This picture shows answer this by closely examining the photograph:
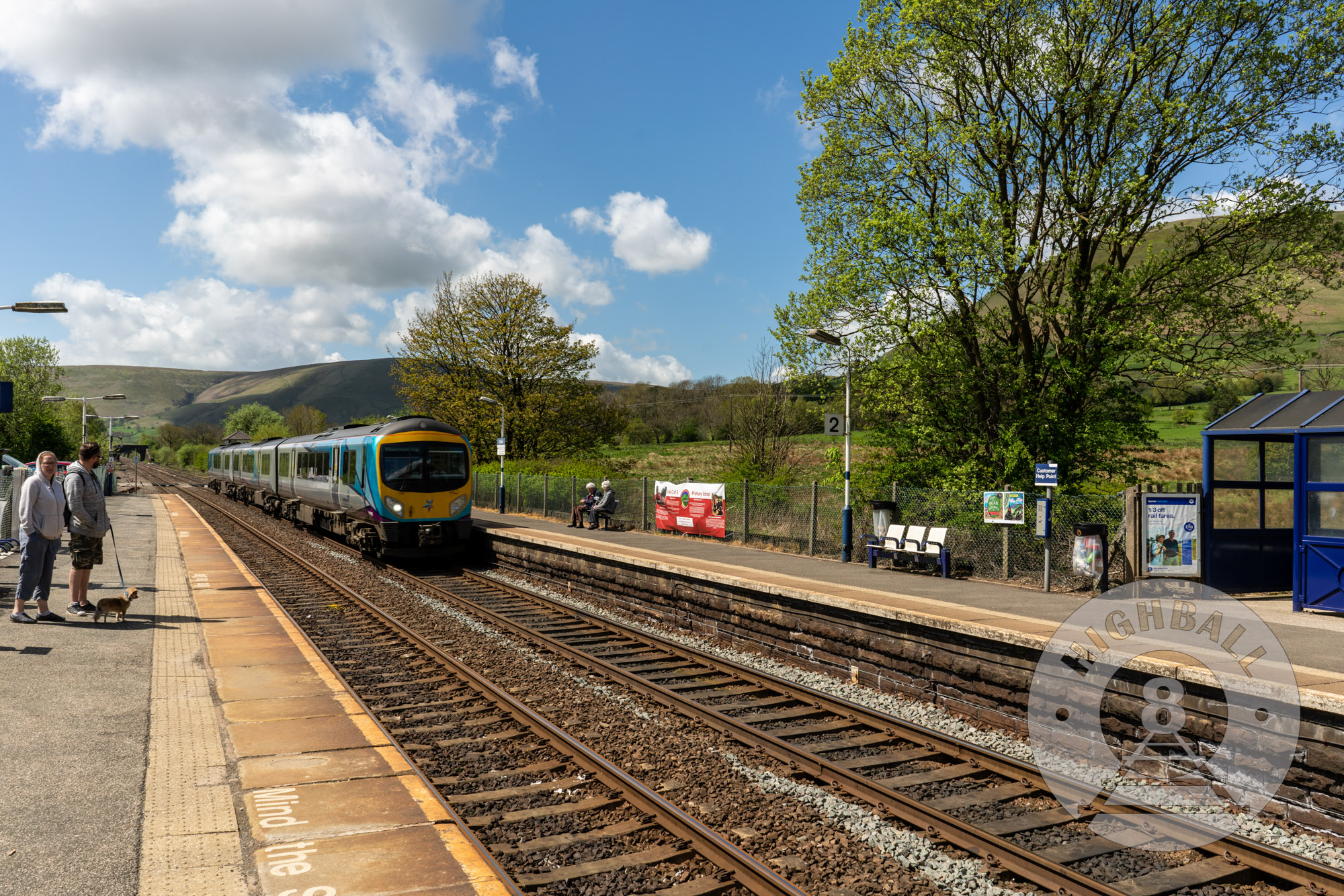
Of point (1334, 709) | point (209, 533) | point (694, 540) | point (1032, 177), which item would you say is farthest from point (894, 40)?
point (209, 533)

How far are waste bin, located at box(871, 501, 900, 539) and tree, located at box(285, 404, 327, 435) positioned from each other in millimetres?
94446

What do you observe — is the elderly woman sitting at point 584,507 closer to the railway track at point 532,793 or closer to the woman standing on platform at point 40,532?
the railway track at point 532,793

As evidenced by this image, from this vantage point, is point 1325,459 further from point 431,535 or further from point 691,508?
point 431,535

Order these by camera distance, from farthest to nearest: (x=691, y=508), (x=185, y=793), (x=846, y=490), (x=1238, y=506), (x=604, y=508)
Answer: (x=604, y=508) → (x=691, y=508) → (x=846, y=490) → (x=1238, y=506) → (x=185, y=793)

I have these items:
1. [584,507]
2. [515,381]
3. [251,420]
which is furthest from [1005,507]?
[251,420]

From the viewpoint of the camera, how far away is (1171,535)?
36.9ft

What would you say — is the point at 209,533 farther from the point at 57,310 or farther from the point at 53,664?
the point at 53,664

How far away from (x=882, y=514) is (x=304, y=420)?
10707 centimetres

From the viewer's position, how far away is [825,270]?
19531mm

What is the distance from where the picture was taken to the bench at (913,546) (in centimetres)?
1367

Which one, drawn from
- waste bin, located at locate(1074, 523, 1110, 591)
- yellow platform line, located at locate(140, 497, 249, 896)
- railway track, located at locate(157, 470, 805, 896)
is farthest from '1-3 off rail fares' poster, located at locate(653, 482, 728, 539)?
yellow platform line, located at locate(140, 497, 249, 896)

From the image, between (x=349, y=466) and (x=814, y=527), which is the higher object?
(x=349, y=466)

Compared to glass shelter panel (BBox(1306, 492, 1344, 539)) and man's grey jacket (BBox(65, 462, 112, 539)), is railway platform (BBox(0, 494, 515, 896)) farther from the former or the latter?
glass shelter panel (BBox(1306, 492, 1344, 539))

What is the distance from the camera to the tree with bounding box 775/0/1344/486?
16.3 metres
